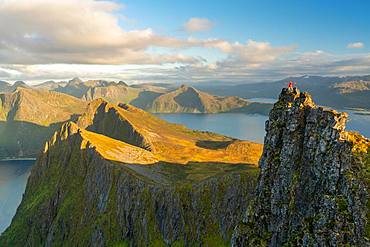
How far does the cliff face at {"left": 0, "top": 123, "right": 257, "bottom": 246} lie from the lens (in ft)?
407

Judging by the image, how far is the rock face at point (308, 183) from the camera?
39906 mm

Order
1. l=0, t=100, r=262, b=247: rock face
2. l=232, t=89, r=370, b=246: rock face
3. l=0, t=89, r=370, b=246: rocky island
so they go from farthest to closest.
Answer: l=0, t=100, r=262, b=247: rock face, l=0, t=89, r=370, b=246: rocky island, l=232, t=89, r=370, b=246: rock face

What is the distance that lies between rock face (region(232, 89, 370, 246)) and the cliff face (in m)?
68.8

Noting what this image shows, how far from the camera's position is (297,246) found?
42500 mm

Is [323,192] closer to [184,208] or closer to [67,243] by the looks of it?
[184,208]

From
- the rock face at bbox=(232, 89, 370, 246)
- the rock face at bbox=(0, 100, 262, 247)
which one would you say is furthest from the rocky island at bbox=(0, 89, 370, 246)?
the rock face at bbox=(0, 100, 262, 247)

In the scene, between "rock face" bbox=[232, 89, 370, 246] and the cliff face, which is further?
the cliff face

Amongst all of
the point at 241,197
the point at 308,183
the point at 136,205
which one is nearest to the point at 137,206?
the point at 136,205

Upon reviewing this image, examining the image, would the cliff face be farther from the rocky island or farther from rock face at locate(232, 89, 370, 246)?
rock face at locate(232, 89, 370, 246)

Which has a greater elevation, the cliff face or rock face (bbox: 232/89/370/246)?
rock face (bbox: 232/89/370/246)

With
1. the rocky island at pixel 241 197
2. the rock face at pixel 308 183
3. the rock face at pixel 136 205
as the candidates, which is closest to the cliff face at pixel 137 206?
the rock face at pixel 136 205

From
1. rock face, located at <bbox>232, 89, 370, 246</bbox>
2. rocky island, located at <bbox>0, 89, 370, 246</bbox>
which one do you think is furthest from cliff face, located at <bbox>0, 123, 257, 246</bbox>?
rock face, located at <bbox>232, 89, 370, 246</bbox>

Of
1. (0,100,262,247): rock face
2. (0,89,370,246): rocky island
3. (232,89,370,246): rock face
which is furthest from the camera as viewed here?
(0,100,262,247): rock face

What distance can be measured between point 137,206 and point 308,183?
353 feet
